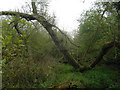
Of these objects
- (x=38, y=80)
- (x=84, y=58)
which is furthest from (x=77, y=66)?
(x=38, y=80)

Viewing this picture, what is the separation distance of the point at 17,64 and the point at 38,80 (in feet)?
4.70

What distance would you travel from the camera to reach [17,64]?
423 cm

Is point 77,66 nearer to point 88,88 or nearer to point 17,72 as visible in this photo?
point 88,88

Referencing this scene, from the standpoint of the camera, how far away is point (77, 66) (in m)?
7.34

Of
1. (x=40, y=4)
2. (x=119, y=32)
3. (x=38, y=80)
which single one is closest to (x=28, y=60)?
(x=38, y=80)

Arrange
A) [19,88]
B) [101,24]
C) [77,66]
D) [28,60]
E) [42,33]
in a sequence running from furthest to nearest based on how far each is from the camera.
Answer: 1. [42,33]
2. [77,66]
3. [101,24]
4. [28,60]
5. [19,88]

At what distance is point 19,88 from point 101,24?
583 cm

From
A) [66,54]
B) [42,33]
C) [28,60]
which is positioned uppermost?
[42,33]

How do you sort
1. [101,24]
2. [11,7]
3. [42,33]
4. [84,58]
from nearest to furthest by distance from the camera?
[11,7] → [101,24] → [84,58] → [42,33]

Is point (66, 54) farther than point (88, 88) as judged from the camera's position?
Yes

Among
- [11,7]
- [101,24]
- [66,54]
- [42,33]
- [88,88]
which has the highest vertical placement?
[11,7]

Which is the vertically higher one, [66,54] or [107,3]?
[107,3]

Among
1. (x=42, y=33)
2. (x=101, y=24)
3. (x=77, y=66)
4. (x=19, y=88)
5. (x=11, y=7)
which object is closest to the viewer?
(x=19, y=88)

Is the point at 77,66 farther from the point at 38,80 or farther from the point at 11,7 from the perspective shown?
the point at 11,7
